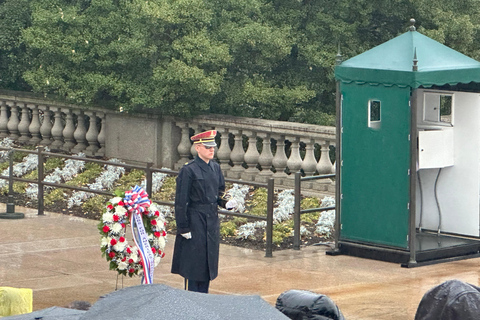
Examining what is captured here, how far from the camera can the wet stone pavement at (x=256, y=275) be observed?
9.08 m

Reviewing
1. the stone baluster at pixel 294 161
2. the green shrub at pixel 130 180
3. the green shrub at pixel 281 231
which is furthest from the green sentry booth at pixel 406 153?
the green shrub at pixel 130 180

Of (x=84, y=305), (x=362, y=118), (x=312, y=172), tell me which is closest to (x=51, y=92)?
(x=312, y=172)

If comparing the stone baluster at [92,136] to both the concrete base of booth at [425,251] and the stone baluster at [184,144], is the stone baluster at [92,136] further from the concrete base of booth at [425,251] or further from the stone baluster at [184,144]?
the concrete base of booth at [425,251]

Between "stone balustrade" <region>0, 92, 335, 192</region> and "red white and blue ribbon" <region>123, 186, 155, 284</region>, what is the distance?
640 cm

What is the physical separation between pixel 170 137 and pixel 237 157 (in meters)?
1.71

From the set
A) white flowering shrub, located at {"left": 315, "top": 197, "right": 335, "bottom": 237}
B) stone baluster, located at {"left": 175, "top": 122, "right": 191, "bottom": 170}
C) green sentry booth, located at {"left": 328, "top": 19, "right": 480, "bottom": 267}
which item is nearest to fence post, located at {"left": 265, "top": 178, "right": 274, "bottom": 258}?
green sentry booth, located at {"left": 328, "top": 19, "right": 480, "bottom": 267}

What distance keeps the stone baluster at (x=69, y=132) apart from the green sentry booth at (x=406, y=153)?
8237 mm

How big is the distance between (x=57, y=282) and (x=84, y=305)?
433 cm

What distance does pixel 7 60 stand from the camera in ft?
64.1

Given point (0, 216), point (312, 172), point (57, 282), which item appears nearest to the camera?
point (57, 282)

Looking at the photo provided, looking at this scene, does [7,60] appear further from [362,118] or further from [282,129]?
[362,118]

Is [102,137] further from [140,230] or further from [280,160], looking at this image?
[140,230]

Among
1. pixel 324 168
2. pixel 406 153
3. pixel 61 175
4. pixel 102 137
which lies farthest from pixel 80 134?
pixel 406 153

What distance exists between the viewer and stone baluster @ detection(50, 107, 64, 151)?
60.4ft
